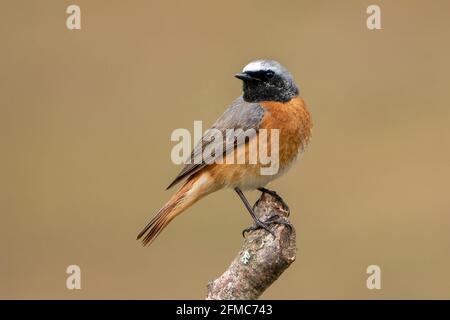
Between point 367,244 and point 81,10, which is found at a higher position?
point 81,10

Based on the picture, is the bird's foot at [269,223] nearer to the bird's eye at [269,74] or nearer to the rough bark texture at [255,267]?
the rough bark texture at [255,267]

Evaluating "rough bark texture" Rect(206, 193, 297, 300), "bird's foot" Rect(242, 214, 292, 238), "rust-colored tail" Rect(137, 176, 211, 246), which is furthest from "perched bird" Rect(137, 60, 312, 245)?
"rough bark texture" Rect(206, 193, 297, 300)

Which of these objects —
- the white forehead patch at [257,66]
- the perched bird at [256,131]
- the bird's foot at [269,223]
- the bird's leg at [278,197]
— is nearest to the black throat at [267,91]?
the perched bird at [256,131]

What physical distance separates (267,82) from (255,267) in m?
2.44

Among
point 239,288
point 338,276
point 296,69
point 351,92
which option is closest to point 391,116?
point 351,92

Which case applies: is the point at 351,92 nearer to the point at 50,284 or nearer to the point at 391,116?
the point at 391,116

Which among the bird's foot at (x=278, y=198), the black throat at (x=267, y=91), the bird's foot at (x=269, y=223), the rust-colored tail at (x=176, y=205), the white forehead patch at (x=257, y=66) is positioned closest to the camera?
the bird's foot at (x=269, y=223)

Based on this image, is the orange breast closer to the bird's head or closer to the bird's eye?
the bird's head

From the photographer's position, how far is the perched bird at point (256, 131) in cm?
770

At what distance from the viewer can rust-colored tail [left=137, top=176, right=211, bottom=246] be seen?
23.9 feet

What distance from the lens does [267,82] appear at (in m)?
7.83

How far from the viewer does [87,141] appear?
51.0 ft

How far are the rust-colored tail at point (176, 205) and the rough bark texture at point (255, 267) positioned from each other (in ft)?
3.97

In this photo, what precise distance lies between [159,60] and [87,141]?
270cm
